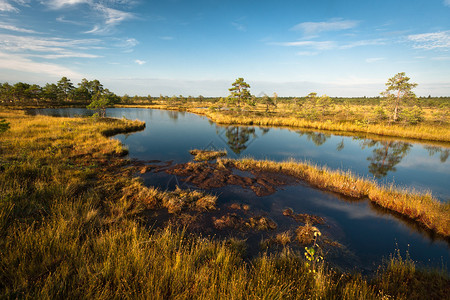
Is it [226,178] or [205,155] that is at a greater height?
[205,155]

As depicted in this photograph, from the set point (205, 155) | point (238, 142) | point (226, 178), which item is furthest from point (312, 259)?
point (238, 142)

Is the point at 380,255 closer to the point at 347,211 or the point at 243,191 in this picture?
the point at 347,211

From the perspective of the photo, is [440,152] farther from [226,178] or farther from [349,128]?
[226,178]

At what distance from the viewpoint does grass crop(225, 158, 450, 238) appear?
7.52 meters

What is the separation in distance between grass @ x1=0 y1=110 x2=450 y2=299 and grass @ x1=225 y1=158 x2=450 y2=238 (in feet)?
12.4

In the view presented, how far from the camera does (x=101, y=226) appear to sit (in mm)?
5281

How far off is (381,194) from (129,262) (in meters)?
12.0

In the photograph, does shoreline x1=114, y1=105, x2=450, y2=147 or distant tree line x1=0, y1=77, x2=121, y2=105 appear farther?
distant tree line x1=0, y1=77, x2=121, y2=105

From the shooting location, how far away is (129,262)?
11.8 feet

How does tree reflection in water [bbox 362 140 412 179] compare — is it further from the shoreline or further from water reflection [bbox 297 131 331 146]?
water reflection [bbox 297 131 331 146]

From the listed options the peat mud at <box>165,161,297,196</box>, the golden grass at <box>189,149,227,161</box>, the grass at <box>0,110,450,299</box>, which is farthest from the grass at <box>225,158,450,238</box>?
the grass at <box>0,110,450,299</box>

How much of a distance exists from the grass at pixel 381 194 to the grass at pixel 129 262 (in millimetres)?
3779

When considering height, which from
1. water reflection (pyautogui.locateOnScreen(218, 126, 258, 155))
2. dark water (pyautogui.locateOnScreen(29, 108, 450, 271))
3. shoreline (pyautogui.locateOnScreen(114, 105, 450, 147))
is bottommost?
dark water (pyautogui.locateOnScreen(29, 108, 450, 271))

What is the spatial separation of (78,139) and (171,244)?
61.4 feet
